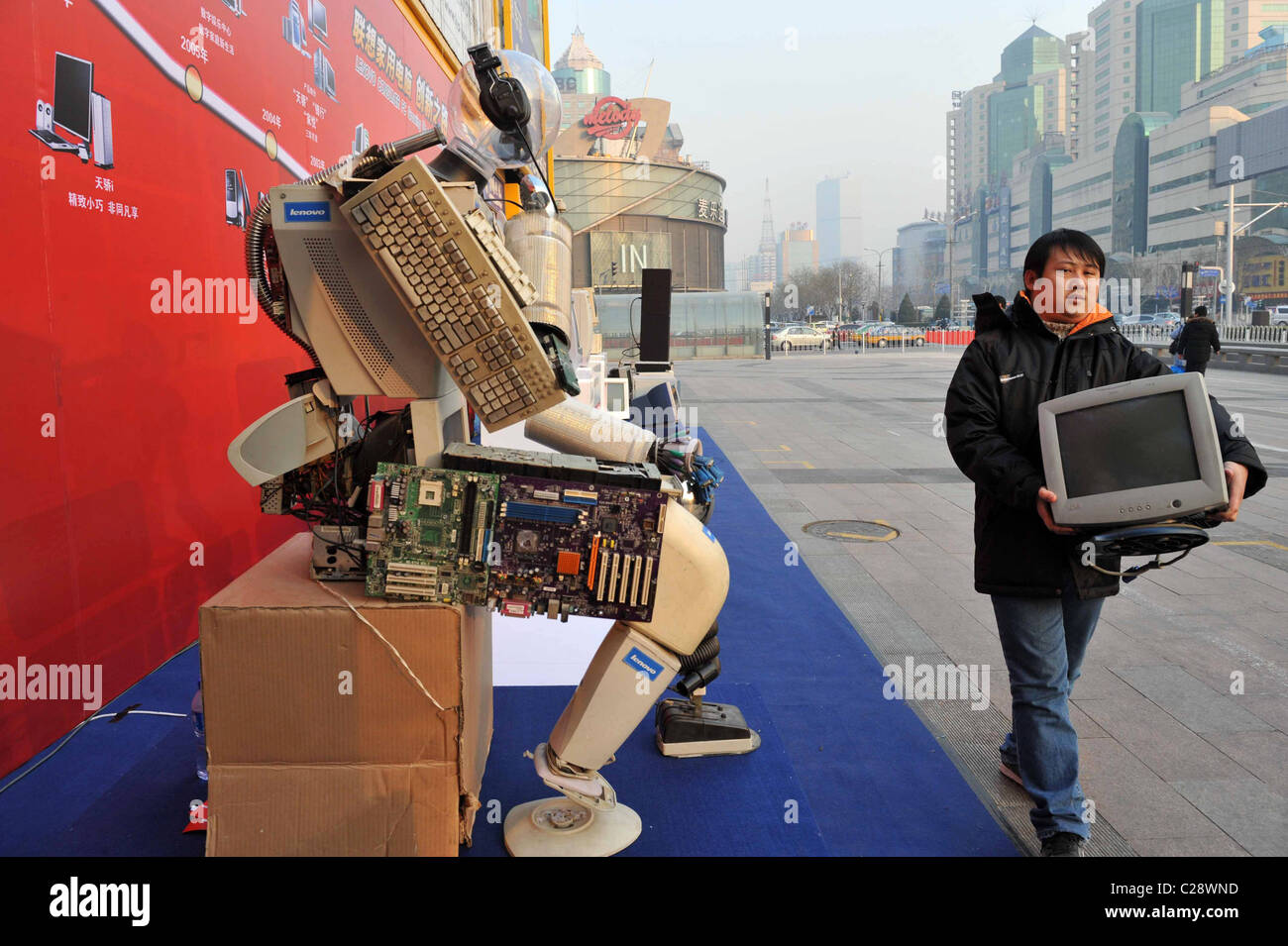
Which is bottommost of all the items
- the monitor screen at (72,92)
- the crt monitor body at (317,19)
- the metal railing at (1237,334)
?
the monitor screen at (72,92)

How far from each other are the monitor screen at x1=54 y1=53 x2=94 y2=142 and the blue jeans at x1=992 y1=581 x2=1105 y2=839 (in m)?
3.83

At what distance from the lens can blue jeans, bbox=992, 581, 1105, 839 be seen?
271cm

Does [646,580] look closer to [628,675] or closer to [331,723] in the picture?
[628,675]

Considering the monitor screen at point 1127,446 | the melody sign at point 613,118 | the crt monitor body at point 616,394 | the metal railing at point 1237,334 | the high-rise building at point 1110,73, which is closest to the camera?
the monitor screen at point 1127,446

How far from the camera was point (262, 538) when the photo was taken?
5.46 meters

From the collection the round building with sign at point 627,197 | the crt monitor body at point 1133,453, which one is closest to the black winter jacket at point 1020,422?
the crt monitor body at point 1133,453

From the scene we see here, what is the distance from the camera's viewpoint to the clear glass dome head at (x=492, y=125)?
319 centimetres

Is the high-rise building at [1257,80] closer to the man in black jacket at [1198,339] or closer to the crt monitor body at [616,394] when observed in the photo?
the man in black jacket at [1198,339]

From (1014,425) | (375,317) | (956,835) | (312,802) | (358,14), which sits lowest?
(956,835)

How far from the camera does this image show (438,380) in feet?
8.54
